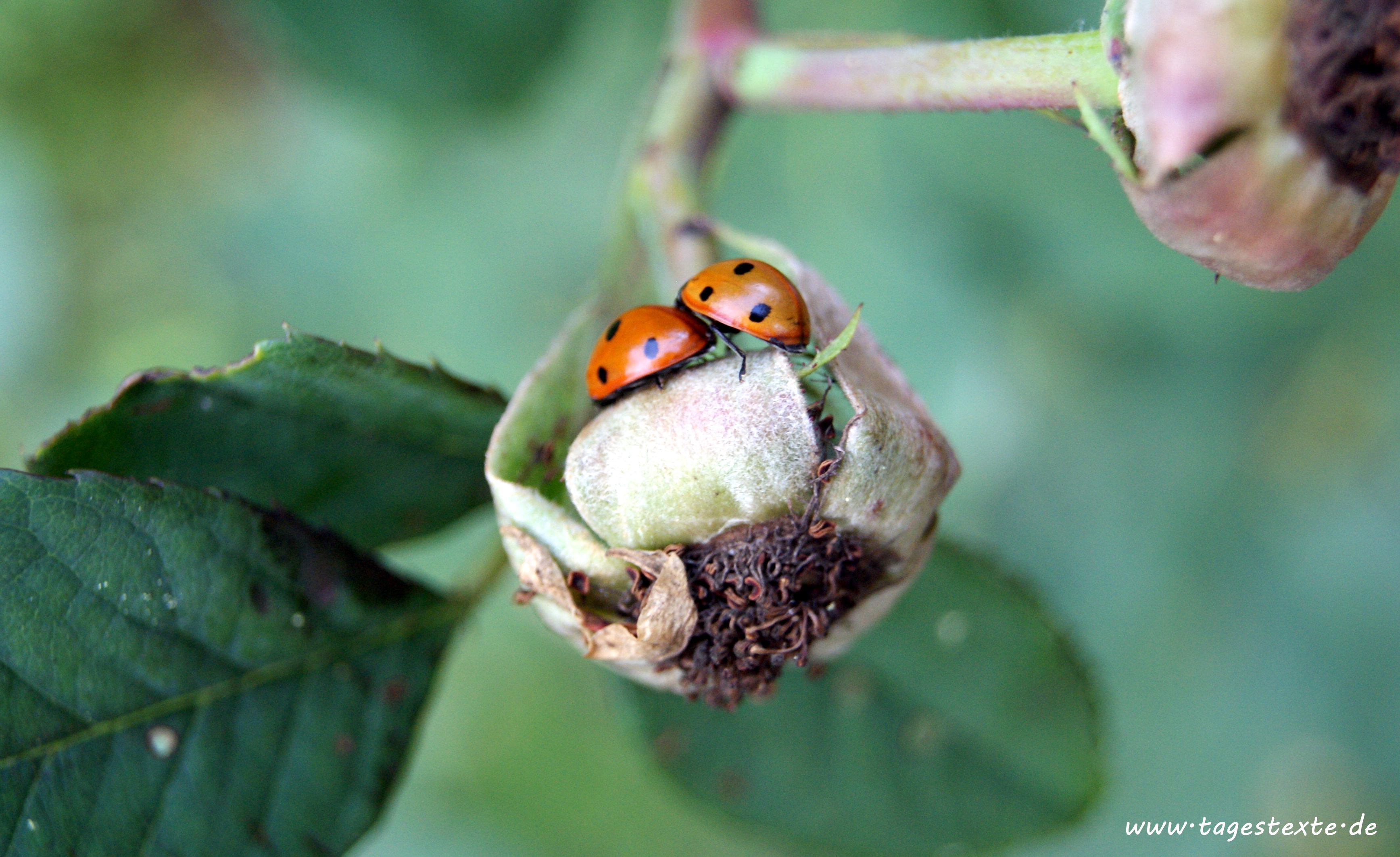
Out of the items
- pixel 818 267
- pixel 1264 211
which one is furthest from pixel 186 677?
pixel 818 267

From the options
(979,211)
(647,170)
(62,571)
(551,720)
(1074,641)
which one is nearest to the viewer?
(62,571)

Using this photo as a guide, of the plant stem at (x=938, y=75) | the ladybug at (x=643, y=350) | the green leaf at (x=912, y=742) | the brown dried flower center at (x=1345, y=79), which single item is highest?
the plant stem at (x=938, y=75)

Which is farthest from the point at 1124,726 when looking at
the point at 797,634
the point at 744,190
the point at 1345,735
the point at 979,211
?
the point at 797,634

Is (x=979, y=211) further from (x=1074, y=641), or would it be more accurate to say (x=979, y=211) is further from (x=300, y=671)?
(x=300, y=671)

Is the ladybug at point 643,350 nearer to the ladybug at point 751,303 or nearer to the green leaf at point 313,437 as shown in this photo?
the ladybug at point 751,303

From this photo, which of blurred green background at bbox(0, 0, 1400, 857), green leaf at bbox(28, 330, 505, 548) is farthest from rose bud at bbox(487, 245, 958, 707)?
blurred green background at bbox(0, 0, 1400, 857)

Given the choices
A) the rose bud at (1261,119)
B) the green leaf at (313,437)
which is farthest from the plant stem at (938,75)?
the green leaf at (313,437)
